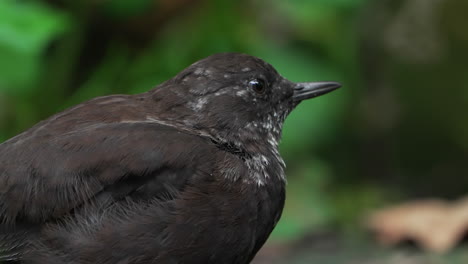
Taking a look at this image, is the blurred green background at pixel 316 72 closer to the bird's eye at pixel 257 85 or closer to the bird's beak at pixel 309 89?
the bird's beak at pixel 309 89

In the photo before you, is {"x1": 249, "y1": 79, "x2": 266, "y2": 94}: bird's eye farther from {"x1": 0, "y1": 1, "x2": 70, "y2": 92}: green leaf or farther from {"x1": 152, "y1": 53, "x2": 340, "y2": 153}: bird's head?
{"x1": 0, "y1": 1, "x2": 70, "y2": 92}: green leaf

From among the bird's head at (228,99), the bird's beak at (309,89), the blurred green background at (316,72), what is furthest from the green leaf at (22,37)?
the bird's beak at (309,89)

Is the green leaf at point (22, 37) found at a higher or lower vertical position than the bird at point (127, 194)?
higher

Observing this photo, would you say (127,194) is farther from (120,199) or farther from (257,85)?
(257,85)

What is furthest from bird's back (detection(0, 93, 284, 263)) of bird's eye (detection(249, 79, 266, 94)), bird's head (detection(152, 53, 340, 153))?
bird's eye (detection(249, 79, 266, 94))

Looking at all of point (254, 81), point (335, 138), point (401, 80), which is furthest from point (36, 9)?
point (401, 80)

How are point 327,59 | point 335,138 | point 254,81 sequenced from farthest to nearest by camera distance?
point 335,138 < point 327,59 < point 254,81

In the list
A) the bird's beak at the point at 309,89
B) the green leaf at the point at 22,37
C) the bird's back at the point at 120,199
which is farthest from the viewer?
the green leaf at the point at 22,37

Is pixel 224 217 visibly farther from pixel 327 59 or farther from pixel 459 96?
pixel 459 96
